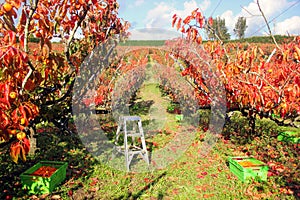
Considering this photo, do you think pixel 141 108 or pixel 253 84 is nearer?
pixel 253 84

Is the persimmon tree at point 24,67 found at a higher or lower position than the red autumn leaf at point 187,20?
lower

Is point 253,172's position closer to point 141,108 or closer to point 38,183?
point 38,183

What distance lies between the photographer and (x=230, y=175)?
4.72 meters

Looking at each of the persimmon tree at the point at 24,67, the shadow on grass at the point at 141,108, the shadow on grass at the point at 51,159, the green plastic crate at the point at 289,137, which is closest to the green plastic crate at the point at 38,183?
the shadow on grass at the point at 51,159

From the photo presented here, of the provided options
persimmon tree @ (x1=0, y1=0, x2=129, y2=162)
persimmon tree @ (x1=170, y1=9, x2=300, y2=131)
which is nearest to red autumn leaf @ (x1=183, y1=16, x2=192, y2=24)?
persimmon tree @ (x1=170, y1=9, x2=300, y2=131)

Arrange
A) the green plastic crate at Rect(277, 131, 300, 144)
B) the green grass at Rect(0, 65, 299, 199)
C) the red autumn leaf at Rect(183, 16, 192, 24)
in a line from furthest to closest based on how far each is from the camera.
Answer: the green plastic crate at Rect(277, 131, 300, 144)
the red autumn leaf at Rect(183, 16, 192, 24)
the green grass at Rect(0, 65, 299, 199)

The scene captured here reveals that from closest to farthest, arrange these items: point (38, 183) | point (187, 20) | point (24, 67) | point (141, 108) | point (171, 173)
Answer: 1. point (24, 67)
2. point (38, 183)
3. point (187, 20)
4. point (171, 173)
5. point (141, 108)

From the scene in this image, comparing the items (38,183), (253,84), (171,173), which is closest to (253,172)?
(171,173)

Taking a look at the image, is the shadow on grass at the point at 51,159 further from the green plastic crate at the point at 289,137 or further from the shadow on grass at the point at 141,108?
the green plastic crate at the point at 289,137

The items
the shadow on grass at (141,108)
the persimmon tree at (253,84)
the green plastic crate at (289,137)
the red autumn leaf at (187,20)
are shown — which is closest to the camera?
the persimmon tree at (253,84)

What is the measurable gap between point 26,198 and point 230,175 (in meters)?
3.62

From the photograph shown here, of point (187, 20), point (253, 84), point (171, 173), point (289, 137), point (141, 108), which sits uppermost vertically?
point (187, 20)

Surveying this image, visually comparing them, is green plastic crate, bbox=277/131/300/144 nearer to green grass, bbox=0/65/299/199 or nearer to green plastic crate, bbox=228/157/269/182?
green grass, bbox=0/65/299/199

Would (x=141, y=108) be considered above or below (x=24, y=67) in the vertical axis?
below
